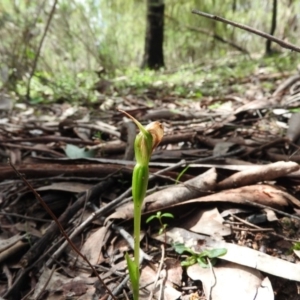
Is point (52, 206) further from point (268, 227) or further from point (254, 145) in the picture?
point (254, 145)

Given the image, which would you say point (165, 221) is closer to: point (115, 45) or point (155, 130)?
point (155, 130)

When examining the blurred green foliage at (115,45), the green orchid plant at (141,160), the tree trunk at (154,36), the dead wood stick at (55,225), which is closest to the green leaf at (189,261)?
the green orchid plant at (141,160)

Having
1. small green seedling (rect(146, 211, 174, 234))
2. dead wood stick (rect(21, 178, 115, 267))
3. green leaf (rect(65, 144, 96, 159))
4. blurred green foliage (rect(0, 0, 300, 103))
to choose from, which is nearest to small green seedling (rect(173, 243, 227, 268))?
small green seedling (rect(146, 211, 174, 234))

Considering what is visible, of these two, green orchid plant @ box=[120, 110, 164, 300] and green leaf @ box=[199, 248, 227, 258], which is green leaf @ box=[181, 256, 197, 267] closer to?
green leaf @ box=[199, 248, 227, 258]

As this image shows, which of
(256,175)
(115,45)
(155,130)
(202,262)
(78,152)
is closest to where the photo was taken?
(155,130)

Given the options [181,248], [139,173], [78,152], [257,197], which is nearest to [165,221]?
[181,248]

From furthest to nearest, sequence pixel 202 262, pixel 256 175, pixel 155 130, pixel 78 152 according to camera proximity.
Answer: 1. pixel 78 152
2. pixel 256 175
3. pixel 202 262
4. pixel 155 130
